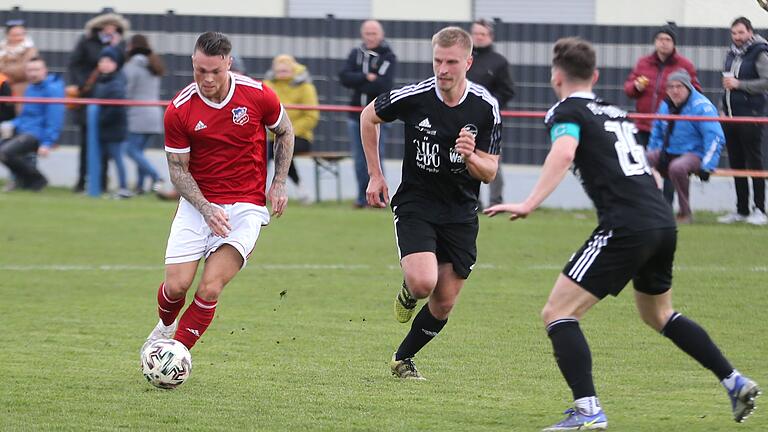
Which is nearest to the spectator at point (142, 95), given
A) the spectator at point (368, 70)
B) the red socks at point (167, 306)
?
the spectator at point (368, 70)

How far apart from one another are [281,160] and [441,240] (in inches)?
39.9

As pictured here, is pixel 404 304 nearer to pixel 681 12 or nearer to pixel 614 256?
pixel 614 256

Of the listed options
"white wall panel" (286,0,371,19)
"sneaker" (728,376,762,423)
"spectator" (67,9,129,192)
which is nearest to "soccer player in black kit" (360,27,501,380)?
"sneaker" (728,376,762,423)

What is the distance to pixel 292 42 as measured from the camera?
1866 centimetres

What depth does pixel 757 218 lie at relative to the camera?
14.0 metres

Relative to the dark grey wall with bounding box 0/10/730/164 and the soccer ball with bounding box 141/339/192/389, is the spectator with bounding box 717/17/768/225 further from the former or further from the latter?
the soccer ball with bounding box 141/339/192/389

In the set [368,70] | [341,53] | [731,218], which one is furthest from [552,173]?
[341,53]

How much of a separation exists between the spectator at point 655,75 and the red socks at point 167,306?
7.61 metres

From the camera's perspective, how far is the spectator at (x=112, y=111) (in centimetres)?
1611

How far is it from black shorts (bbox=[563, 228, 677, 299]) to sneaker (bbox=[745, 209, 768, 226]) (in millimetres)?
8342

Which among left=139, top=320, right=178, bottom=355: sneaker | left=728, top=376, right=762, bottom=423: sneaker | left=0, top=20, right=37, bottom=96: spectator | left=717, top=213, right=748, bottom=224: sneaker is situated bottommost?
left=717, top=213, right=748, bottom=224: sneaker

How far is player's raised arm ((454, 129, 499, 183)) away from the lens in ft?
22.2

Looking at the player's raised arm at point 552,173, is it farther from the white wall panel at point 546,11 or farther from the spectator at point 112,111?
the white wall panel at point 546,11

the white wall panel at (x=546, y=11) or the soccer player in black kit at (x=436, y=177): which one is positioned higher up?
the white wall panel at (x=546, y=11)
